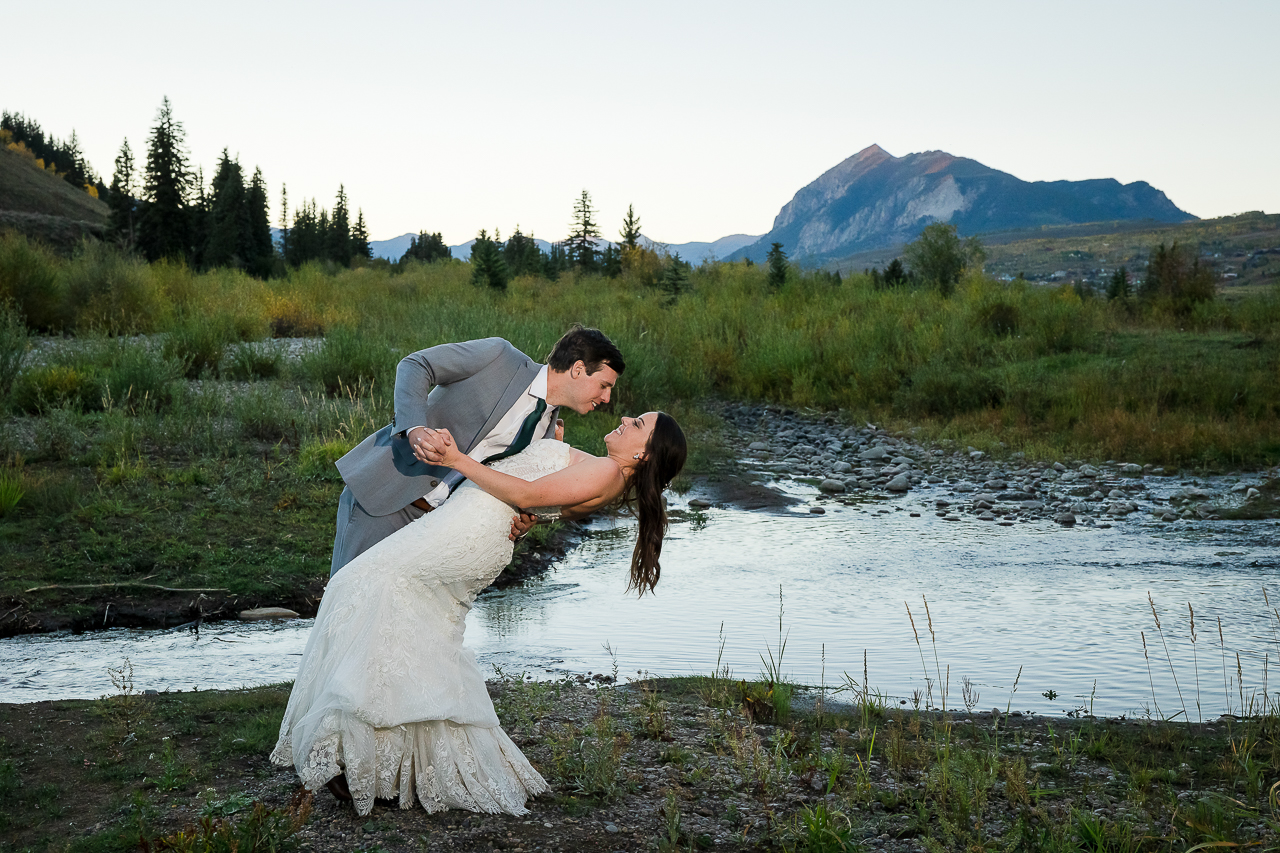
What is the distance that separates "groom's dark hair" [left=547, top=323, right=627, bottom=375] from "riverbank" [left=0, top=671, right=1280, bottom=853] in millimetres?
1661

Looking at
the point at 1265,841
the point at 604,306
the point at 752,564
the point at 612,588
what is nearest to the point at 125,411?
the point at 612,588

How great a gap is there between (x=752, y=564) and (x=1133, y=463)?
7133 millimetres

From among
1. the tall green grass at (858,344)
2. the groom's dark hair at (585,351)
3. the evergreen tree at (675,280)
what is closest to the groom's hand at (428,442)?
the groom's dark hair at (585,351)

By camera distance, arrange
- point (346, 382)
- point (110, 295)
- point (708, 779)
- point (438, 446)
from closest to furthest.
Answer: point (438, 446) < point (708, 779) < point (346, 382) < point (110, 295)

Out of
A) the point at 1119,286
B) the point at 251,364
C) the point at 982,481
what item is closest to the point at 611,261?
the point at 1119,286

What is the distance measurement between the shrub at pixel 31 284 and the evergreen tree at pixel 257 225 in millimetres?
32403

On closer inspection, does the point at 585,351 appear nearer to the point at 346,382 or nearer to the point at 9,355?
the point at 9,355

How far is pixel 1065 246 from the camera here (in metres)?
130

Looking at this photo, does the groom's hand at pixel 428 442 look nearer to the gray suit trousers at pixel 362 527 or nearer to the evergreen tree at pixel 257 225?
the gray suit trousers at pixel 362 527

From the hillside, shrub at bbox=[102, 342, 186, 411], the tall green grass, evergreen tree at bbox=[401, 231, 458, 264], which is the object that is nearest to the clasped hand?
shrub at bbox=[102, 342, 186, 411]

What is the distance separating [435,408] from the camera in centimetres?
430

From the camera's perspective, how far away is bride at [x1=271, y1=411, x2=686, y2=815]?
12.3ft

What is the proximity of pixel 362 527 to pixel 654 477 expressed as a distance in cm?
119

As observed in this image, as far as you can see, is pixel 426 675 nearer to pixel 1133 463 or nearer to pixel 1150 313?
pixel 1133 463
